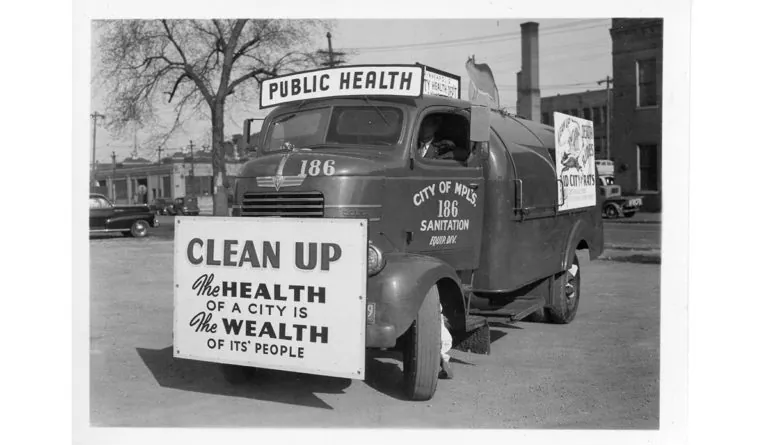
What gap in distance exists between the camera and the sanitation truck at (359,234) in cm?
566

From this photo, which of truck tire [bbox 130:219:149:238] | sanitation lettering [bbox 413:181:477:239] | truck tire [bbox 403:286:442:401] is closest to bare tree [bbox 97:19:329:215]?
sanitation lettering [bbox 413:181:477:239]

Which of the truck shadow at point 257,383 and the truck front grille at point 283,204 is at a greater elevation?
the truck front grille at point 283,204

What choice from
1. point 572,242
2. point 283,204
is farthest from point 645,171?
point 283,204

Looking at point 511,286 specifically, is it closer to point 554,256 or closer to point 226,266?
point 554,256

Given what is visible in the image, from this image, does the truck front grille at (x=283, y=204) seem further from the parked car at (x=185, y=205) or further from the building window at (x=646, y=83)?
the parked car at (x=185, y=205)

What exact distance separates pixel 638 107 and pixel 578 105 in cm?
159

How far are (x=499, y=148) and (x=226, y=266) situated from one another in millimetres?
2909

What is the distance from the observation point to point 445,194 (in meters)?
6.70

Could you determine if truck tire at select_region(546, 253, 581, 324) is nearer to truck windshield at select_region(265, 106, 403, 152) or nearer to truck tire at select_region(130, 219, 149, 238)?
truck windshield at select_region(265, 106, 403, 152)

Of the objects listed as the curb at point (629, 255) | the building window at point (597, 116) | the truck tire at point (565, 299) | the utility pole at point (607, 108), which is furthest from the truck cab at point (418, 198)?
the curb at point (629, 255)

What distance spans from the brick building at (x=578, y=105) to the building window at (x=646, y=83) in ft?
2.57

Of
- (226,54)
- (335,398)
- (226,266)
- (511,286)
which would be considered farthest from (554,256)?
(226,54)
